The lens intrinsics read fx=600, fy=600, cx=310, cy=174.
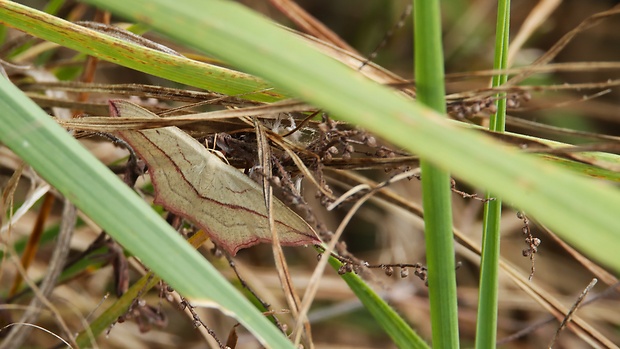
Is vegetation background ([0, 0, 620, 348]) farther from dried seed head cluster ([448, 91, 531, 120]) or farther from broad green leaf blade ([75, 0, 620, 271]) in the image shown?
broad green leaf blade ([75, 0, 620, 271])

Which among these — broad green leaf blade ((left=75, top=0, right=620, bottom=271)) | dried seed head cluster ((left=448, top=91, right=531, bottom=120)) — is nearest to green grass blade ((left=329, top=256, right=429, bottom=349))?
dried seed head cluster ((left=448, top=91, right=531, bottom=120))

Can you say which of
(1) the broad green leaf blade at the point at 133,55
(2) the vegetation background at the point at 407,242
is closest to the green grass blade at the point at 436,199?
(1) the broad green leaf blade at the point at 133,55

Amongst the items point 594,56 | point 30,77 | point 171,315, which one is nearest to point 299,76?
point 30,77

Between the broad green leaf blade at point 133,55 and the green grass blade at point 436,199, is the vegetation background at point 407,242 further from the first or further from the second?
the green grass blade at point 436,199

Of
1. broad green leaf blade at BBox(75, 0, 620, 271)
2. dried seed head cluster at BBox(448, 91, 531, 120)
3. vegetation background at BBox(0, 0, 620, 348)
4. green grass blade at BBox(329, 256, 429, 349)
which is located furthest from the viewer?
vegetation background at BBox(0, 0, 620, 348)

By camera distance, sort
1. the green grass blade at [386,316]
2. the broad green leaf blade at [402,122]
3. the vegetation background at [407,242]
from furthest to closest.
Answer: the vegetation background at [407,242], the green grass blade at [386,316], the broad green leaf blade at [402,122]

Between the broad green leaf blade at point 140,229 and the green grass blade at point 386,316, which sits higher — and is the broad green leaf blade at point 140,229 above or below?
above
